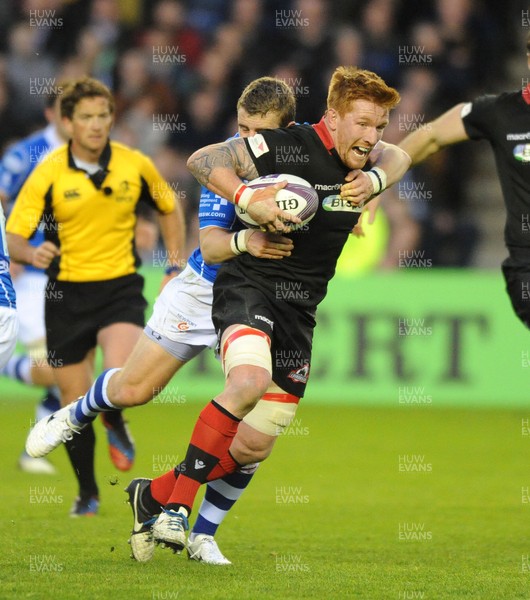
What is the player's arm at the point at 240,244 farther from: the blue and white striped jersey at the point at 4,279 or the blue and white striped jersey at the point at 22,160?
the blue and white striped jersey at the point at 22,160

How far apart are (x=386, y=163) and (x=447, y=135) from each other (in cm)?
86

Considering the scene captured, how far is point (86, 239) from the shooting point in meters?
8.70

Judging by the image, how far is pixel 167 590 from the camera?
5.61m

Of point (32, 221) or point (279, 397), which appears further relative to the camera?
point (32, 221)

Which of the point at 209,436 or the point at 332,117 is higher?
the point at 332,117

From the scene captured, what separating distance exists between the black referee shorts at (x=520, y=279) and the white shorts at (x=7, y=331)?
273 cm

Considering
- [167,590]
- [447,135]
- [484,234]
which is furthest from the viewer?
[484,234]

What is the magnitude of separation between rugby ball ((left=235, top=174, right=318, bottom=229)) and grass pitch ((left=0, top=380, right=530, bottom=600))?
67.7 inches

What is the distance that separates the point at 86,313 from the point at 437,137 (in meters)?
2.69

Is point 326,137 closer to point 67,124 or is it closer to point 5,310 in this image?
point 5,310

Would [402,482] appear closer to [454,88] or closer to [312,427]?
[312,427]

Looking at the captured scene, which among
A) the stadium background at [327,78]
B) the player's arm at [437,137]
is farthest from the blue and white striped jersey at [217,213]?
the stadium background at [327,78]

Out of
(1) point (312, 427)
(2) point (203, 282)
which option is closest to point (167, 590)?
(2) point (203, 282)

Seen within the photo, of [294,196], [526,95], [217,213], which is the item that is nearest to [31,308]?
[217,213]
